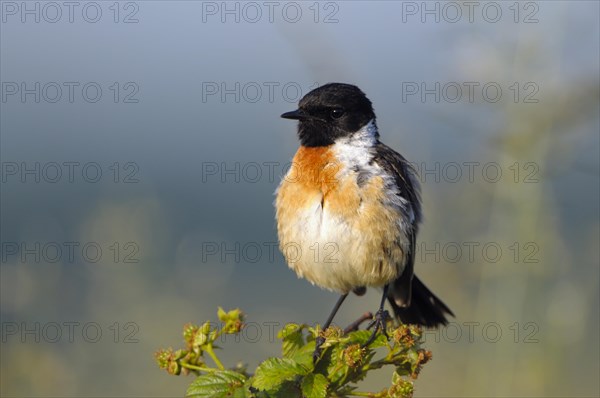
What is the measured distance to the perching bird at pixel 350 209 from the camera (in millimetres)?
4301

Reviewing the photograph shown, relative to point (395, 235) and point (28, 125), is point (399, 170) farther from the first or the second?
point (28, 125)

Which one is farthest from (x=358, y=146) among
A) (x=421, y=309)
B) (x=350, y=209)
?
(x=421, y=309)

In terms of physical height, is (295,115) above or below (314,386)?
above

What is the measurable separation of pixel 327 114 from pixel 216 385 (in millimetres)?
2456

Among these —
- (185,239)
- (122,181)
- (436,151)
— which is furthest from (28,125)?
(436,151)

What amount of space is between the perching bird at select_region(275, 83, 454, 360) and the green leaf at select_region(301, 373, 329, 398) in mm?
1312

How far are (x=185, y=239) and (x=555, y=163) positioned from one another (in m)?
1.96

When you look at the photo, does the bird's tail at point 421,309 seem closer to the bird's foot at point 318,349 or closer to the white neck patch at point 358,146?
the white neck patch at point 358,146

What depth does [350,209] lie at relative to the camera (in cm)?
429

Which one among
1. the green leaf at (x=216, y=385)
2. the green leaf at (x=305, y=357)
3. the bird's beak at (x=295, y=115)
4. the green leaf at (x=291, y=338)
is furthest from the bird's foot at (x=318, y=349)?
the bird's beak at (x=295, y=115)

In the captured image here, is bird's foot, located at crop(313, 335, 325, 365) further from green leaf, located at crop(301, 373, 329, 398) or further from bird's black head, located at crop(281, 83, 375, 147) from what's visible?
bird's black head, located at crop(281, 83, 375, 147)

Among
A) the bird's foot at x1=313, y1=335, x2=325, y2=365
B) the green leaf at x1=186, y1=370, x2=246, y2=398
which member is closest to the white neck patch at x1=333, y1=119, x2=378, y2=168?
the bird's foot at x1=313, y1=335, x2=325, y2=365

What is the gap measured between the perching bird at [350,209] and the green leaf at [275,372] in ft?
4.23

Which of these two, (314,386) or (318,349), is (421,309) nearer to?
(318,349)
